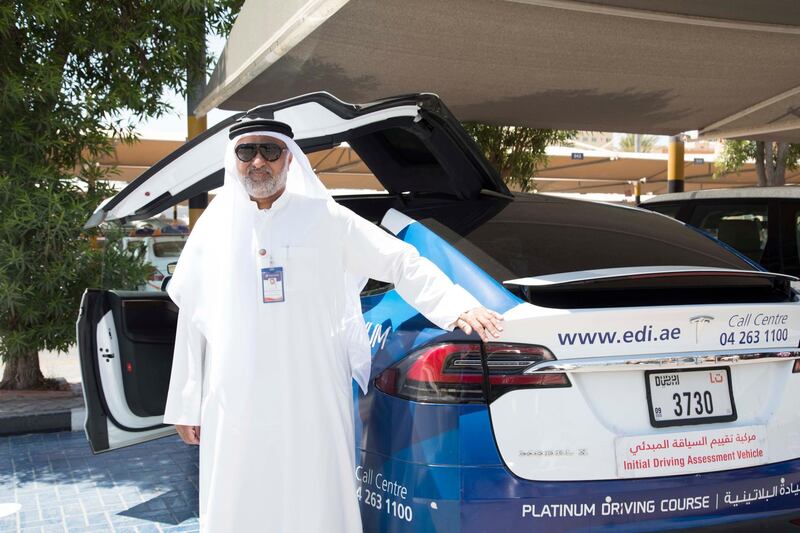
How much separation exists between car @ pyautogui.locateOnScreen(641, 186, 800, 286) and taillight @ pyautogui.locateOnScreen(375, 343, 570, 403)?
11.3ft

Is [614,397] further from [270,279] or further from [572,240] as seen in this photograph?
[270,279]

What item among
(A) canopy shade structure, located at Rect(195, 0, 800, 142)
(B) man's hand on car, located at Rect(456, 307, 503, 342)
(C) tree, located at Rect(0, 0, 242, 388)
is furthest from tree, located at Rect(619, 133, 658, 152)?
(B) man's hand on car, located at Rect(456, 307, 503, 342)

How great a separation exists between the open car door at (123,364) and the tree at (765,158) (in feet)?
32.7

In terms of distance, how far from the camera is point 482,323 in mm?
2623

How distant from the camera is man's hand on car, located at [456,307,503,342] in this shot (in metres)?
2.62

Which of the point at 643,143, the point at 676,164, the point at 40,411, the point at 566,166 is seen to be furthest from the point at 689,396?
the point at 643,143

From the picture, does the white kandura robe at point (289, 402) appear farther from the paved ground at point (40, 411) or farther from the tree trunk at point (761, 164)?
the tree trunk at point (761, 164)

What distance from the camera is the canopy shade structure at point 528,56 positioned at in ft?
17.2

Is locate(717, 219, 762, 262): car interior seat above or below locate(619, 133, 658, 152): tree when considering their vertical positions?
below

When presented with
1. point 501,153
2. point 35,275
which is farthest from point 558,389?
point 501,153

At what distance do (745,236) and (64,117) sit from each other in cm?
520

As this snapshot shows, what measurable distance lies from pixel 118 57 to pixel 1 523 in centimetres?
393

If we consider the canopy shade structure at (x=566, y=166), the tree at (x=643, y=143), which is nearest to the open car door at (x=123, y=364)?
the canopy shade structure at (x=566, y=166)

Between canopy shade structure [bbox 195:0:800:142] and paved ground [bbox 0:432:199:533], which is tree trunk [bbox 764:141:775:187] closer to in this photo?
canopy shade structure [bbox 195:0:800:142]
